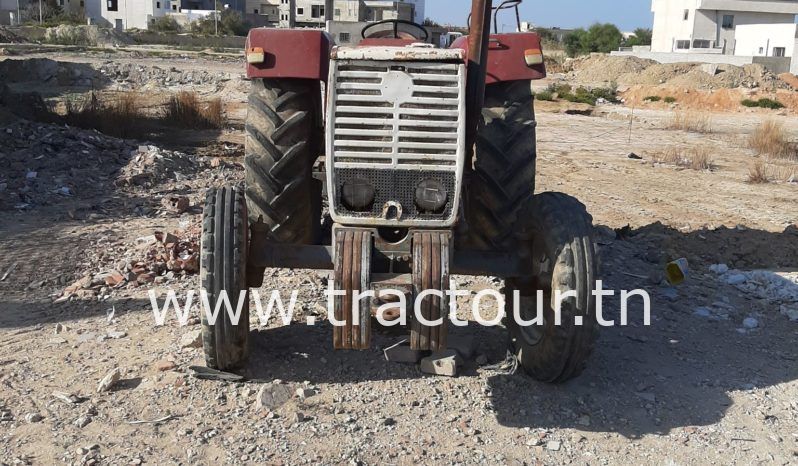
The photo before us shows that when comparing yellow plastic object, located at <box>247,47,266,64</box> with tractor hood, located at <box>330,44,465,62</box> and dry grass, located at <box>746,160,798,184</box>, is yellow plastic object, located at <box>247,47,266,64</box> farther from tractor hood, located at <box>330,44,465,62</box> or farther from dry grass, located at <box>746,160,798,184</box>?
dry grass, located at <box>746,160,798,184</box>

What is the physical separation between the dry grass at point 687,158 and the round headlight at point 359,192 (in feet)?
35.4

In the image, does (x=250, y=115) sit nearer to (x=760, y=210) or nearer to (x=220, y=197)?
(x=220, y=197)

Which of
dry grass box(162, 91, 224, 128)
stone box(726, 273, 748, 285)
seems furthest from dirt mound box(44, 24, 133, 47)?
stone box(726, 273, 748, 285)

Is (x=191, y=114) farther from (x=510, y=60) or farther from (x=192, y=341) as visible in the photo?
(x=510, y=60)

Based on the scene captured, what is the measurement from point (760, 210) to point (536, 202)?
7.11m

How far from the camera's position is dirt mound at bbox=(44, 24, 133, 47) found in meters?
55.8

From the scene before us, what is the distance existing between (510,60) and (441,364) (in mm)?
2089

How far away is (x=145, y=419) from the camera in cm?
455

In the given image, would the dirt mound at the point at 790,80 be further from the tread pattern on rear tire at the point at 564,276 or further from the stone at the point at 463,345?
the tread pattern on rear tire at the point at 564,276

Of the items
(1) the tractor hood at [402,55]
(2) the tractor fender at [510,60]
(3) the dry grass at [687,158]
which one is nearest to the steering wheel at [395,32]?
(2) the tractor fender at [510,60]

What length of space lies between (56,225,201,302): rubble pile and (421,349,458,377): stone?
259cm

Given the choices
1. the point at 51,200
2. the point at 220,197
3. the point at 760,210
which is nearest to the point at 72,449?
the point at 220,197

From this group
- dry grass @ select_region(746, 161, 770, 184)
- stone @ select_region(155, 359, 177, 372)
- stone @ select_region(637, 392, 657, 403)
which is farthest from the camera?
dry grass @ select_region(746, 161, 770, 184)

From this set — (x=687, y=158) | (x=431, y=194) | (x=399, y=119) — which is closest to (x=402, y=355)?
(x=431, y=194)
